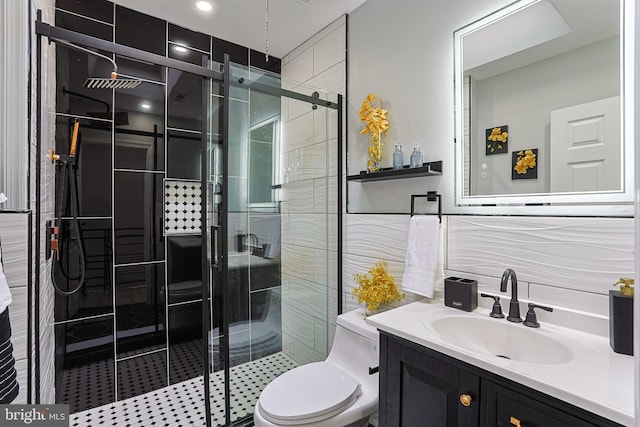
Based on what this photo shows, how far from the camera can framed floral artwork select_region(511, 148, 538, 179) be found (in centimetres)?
133

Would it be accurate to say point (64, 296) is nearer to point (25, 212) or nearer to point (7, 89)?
point (25, 212)

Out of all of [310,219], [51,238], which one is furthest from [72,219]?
[310,219]

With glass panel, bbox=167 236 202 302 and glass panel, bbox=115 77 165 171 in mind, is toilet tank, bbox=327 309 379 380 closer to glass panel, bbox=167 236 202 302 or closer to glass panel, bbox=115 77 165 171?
glass panel, bbox=167 236 202 302

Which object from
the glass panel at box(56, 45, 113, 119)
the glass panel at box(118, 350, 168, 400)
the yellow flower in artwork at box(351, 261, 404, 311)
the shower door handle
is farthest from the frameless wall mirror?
the glass panel at box(118, 350, 168, 400)

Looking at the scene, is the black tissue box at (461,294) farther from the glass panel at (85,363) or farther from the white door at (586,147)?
the glass panel at (85,363)

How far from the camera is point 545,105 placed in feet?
4.29

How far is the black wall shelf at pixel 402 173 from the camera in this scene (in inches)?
63.1

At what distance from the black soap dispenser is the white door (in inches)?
15.2

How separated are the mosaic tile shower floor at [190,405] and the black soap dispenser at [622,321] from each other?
169cm

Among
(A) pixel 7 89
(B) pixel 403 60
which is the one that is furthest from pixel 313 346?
(A) pixel 7 89

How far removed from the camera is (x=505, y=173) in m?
1.41

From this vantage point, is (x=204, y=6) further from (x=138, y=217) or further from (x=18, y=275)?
(x=18, y=275)

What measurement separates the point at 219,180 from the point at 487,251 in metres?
1.40

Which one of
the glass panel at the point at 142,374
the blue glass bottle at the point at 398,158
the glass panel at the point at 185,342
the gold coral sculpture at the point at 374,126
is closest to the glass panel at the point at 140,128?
the glass panel at the point at 185,342
